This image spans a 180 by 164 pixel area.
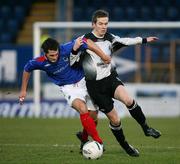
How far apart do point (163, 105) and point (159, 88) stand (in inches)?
19.5

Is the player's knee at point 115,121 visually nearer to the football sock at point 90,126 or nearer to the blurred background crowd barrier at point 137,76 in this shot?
the football sock at point 90,126

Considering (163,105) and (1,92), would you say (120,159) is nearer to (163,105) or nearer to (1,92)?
(163,105)

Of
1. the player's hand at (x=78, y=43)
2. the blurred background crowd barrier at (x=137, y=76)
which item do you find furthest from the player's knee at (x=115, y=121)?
the blurred background crowd barrier at (x=137, y=76)

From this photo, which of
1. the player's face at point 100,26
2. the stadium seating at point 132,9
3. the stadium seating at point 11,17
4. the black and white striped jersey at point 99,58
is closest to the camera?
the player's face at point 100,26

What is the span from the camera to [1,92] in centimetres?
2022

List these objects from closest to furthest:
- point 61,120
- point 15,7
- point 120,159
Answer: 1. point 120,159
2. point 61,120
3. point 15,7

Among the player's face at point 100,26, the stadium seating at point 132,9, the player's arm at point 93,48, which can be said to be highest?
the player's face at point 100,26

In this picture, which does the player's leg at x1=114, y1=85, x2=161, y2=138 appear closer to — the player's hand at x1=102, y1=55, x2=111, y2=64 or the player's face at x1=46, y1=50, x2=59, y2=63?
the player's hand at x1=102, y1=55, x2=111, y2=64

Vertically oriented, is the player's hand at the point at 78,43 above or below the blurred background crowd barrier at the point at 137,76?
above

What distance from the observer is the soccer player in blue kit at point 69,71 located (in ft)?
31.0

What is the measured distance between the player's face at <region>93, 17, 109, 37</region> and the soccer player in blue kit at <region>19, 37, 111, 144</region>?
24 cm

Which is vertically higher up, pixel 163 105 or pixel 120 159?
pixel 120 159

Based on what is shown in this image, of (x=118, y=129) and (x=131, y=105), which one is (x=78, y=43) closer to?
(x=131, y=105)

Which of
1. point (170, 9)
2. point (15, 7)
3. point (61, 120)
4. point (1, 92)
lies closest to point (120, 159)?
point (61, 120)
